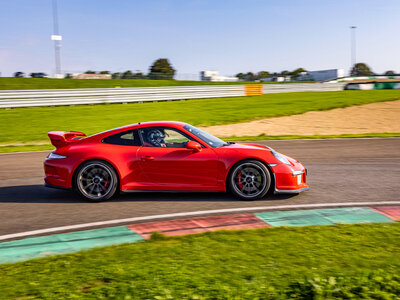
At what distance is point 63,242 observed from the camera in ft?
17.2

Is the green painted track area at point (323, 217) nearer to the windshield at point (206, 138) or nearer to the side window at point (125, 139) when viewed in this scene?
the windshield at point (206, 138)

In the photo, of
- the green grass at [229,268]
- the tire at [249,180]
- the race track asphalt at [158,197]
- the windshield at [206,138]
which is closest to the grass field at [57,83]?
the race track asphalt at [158,197]

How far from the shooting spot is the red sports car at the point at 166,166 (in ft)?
23.2

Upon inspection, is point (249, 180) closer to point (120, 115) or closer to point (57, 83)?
point (120, 115)

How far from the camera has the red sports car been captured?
7.09 meters

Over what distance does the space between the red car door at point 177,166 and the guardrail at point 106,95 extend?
69.1 feet

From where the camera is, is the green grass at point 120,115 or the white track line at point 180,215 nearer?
the white track line at point 180,215

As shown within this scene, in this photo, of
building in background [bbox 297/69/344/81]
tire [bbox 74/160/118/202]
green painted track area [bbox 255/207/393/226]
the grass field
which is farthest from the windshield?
building in background [bbox 297/69/344/81]

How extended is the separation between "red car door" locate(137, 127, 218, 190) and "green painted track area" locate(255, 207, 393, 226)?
1.19 m

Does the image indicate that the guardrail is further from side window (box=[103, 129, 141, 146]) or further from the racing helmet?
the racing helmet

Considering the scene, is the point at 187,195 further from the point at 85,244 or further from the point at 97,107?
the point at 97,107

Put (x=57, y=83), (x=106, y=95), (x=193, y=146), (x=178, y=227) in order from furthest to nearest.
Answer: (x=57, y=83) → (x=106, y=95) → (x=193, y=146) → (x=178, y=227)

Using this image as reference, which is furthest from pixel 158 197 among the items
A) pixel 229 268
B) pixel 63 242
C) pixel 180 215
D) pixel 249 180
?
pixel 229 268

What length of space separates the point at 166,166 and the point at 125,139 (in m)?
0.84
